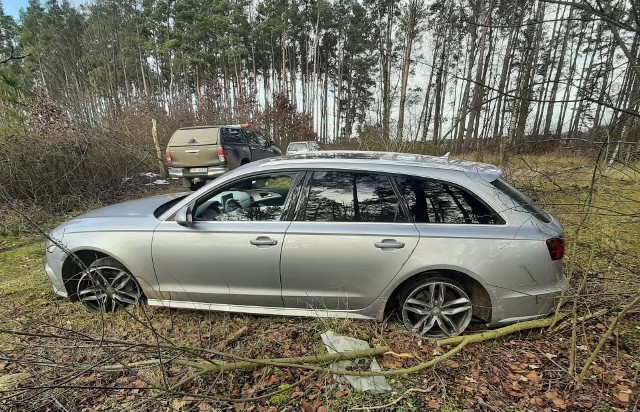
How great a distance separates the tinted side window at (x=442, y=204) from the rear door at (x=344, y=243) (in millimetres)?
128

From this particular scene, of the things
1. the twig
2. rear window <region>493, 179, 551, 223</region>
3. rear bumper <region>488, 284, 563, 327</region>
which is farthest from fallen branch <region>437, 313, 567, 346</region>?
rear window <region>493, 179, 551, 223</region>

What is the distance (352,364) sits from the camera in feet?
8.35

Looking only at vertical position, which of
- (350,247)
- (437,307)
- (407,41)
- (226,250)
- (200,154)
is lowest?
(437,307)

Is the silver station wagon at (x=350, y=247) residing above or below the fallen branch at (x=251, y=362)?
above

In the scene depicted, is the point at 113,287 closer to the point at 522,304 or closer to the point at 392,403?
Answer: the point at 392,403

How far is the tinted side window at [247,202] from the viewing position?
3.00m

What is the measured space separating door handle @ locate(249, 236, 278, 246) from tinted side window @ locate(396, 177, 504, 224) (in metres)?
1.20

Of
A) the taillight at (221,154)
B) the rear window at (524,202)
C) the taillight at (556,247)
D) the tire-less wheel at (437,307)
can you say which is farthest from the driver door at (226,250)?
the taillight at (221,154)

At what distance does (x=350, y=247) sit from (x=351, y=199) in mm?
440

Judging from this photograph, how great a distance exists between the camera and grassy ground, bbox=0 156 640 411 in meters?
2.17

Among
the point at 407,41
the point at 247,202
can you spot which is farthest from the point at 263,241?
the point at 407,41

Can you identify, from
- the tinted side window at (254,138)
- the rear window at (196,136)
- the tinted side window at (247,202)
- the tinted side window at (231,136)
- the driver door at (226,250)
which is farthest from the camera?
the tinted side window at (254,138)

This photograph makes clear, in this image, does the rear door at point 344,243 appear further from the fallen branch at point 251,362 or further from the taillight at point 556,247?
the taillight at point 556,247

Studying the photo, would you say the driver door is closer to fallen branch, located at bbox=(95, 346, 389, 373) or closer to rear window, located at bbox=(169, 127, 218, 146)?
fallen branch, located at bbox=(95, 346, 389, 373)
